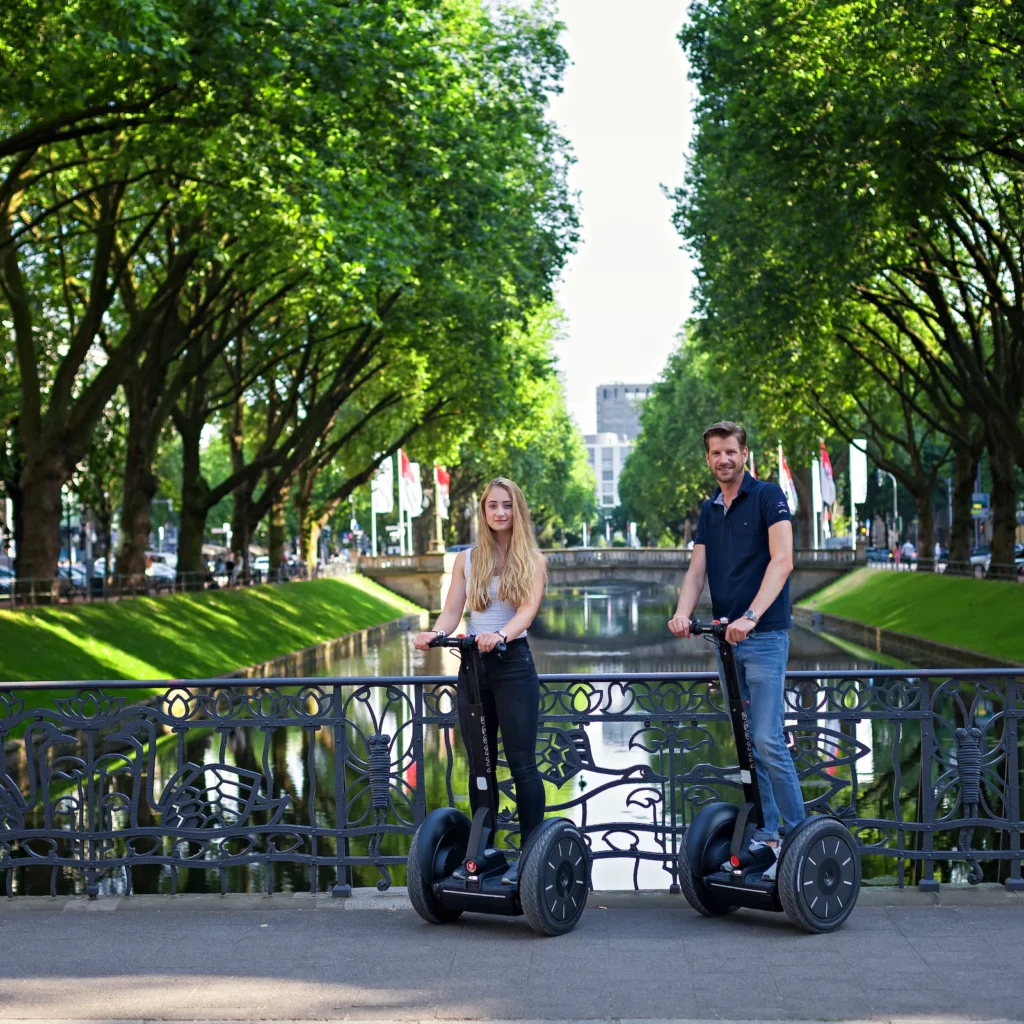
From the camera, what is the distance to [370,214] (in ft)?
81.7

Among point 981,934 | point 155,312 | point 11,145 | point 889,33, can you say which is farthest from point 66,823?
point 889,33

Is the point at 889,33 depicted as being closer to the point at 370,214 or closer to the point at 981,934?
the point at 370,214

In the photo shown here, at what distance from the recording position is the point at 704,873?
23.8 ft

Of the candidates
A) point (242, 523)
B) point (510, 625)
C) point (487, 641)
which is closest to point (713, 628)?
point (510, 625)

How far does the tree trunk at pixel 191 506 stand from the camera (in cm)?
3944

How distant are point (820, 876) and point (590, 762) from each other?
1.86 meters

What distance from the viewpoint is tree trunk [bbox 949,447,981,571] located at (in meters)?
44.3

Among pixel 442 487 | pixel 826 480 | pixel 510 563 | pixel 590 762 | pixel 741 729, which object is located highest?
pixel 442 487

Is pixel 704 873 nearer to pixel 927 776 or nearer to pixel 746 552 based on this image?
pixel 746 552

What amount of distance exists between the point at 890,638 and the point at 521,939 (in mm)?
34483

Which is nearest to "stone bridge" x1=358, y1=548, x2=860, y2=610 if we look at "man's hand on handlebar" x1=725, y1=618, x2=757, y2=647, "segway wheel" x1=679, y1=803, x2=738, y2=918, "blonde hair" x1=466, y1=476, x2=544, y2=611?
"segway wheel" x1=679, y1=803, x2=738, y2=918

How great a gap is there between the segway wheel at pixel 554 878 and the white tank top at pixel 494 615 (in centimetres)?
92

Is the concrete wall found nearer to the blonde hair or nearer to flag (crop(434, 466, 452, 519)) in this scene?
the blonde hair

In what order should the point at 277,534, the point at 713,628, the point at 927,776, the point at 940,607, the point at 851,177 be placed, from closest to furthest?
1. the point at 713,628
2. the point at 927,776
3. the point at 851,177
4. the point at 940,607
5. the point at 277,534
